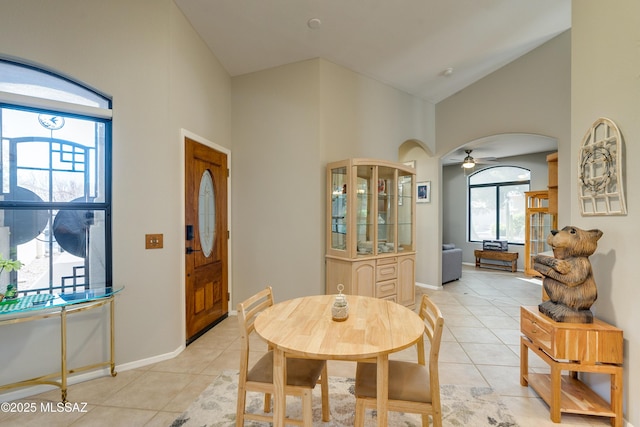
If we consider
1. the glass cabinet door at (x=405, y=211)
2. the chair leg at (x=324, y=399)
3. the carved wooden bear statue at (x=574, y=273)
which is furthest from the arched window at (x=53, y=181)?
the carved wooden bear statue at (x=574, y=273)

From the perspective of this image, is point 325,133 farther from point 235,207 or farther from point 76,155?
point 76,155

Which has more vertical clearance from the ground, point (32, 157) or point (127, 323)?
point (32, 157)

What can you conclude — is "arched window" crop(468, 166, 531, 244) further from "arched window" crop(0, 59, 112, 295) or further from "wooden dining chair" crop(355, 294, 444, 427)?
"arched window" crop(0, 59, 112, 295)

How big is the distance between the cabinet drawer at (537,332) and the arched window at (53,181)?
11.1 feet

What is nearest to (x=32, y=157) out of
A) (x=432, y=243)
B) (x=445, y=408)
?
(x=445, y=408)

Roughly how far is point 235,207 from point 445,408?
3.13 metres

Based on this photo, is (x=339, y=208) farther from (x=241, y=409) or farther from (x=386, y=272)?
(x=241, y=409)

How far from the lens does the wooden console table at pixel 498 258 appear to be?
690 centimetres

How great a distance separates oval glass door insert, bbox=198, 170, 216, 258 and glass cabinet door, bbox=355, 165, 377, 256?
5.84 feet

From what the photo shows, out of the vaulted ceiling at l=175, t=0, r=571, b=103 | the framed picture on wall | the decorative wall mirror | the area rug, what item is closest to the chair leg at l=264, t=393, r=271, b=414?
the area rug

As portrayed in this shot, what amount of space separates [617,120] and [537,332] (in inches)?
59.0

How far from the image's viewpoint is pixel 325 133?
3598 millimetres

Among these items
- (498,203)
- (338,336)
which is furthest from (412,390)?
(498,203)

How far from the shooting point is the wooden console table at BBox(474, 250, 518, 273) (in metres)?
6.90
